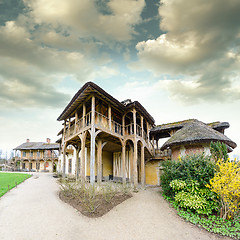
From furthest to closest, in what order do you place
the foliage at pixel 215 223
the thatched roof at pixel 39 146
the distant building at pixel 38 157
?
the distant building at pixel 38 157
the thatched roof at pixel 39 146
the foliage at pixel 215 223

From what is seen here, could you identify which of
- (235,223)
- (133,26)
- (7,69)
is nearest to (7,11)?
(7,69)

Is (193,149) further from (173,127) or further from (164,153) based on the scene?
(164,153)

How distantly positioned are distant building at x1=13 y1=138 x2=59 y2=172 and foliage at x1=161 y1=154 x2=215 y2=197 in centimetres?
3030

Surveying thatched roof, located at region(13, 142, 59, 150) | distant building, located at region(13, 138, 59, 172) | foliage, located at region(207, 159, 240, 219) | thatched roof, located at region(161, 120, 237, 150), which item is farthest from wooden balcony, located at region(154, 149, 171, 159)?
distant building, located at region(13, 138, 59, 172)

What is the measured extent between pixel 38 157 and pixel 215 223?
36.8 metres

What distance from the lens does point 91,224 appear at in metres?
5.67

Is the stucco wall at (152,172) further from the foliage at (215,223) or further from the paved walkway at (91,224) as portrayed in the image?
the foliage at (215,223)

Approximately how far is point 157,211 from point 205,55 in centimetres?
987

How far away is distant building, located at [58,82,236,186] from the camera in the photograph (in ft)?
35.1

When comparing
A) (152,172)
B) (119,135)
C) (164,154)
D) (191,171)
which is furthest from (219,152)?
(152,172)

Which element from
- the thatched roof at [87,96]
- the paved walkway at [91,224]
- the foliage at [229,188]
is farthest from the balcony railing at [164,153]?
the foliage at [229,188]

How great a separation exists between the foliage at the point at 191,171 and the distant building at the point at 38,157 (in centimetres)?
3030

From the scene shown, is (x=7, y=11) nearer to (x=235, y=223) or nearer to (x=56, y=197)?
(x=56, y=197)

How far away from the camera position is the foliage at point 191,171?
7.15m
